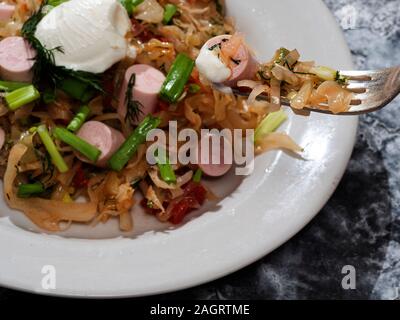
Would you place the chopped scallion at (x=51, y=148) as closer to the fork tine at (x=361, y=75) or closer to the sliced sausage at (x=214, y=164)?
the sliced sausage at (x=214, y=164)

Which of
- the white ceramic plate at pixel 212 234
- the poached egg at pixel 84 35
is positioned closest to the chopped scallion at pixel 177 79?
the poached egg at pixel 84 35

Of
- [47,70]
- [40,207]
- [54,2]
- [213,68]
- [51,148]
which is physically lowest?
[40,207]

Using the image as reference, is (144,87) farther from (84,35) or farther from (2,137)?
(2,137)

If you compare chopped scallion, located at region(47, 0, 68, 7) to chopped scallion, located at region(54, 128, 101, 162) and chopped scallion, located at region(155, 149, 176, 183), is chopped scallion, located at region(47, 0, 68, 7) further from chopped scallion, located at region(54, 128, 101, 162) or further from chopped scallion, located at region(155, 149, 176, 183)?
chopped scallion, located at region(155, 149, 176, 183)

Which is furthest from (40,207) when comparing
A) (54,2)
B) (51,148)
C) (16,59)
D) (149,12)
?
(149,12)
